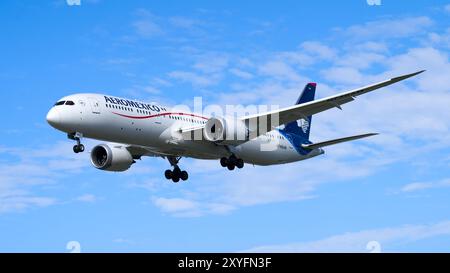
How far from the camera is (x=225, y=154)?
45.8 metres

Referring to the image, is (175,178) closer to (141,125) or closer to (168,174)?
(168,174)

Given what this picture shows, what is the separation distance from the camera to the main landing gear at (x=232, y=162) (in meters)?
45.5

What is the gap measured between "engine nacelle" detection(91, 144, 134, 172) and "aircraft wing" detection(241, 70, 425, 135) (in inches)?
322

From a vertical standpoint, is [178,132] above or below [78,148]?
above

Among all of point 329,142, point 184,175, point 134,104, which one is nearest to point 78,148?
point 134,104

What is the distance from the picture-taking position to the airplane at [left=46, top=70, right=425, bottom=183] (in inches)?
1570

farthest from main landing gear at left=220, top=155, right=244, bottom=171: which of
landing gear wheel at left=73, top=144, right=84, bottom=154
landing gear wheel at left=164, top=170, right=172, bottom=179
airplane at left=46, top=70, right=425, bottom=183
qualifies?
landing gear wheel at left=73, top=144, right=84, bottom=154

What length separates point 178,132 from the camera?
4356 cm

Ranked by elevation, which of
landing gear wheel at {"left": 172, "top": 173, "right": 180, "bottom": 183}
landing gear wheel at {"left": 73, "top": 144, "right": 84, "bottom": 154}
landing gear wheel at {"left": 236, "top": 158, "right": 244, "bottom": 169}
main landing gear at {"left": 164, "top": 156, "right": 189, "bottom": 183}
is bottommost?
landing gear wheel at {"left": 73, "top": 144, "right": 84, "bottom": 154}

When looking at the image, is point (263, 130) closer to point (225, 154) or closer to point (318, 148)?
point (225, 154)

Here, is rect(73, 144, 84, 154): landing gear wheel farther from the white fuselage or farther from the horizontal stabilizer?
the horizontal stabilizer

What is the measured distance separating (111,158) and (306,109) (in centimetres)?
1278

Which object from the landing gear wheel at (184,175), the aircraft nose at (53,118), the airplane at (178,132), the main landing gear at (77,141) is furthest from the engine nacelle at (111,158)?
the aircraft nose at (53,118)

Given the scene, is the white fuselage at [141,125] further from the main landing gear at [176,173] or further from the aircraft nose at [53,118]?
the main landing gear at [176,173]
